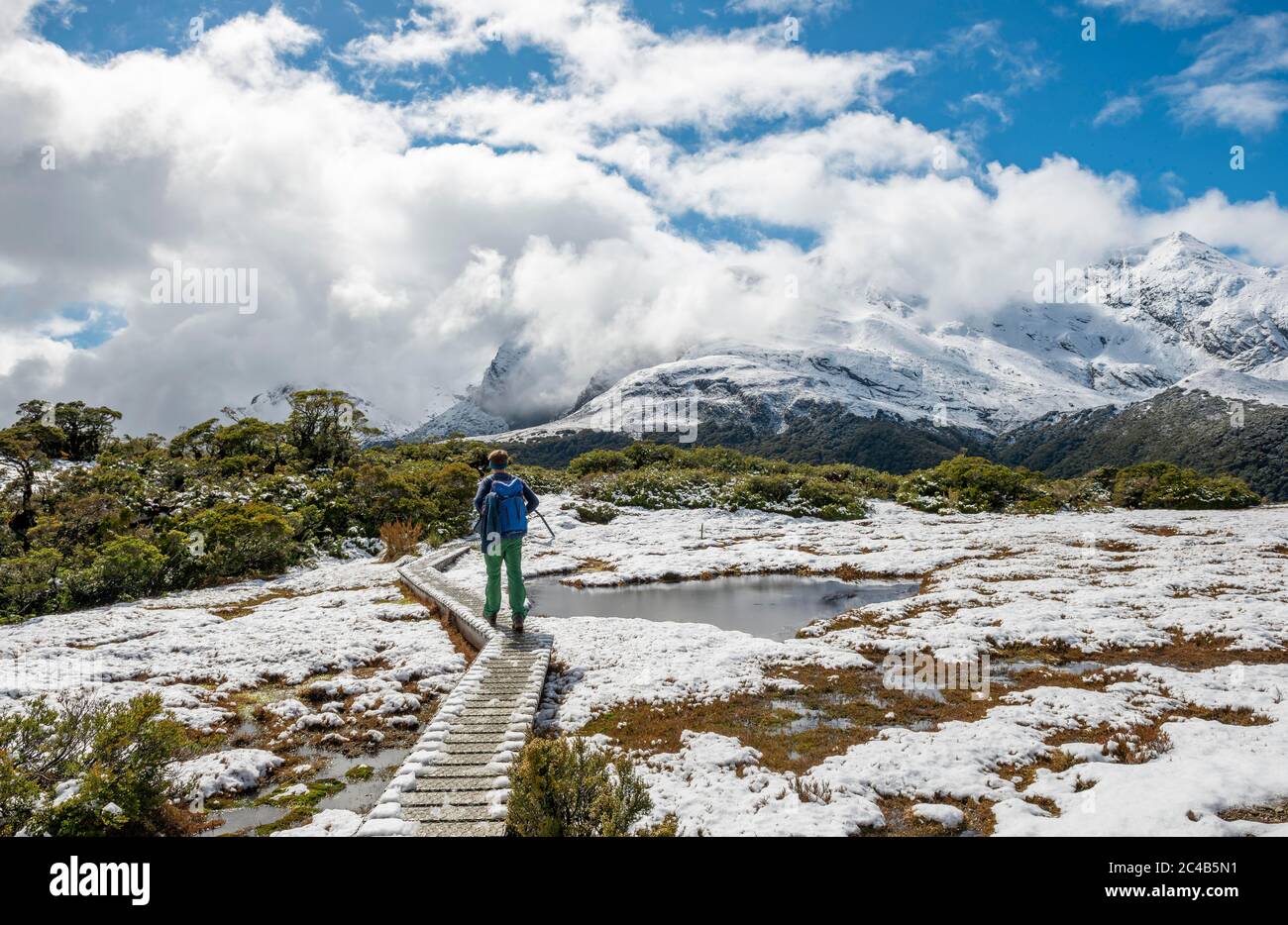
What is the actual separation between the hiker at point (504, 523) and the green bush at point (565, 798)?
272 inches

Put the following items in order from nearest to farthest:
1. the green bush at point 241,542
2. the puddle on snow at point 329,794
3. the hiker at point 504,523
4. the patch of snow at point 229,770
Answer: the puddle on snow at point 329,794 < the patch of snow at point 229,770 < the hiker at point 504,523 < the green bush at point 241,542

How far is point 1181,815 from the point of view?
6.04 metres

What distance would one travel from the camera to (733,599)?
1927 centimetres

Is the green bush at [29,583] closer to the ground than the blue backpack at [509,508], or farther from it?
closer to the ground

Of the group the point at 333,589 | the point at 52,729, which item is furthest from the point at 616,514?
the point at 52,729

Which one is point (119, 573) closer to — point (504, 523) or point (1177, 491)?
point (504, 523)

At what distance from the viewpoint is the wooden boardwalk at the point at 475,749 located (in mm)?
6426

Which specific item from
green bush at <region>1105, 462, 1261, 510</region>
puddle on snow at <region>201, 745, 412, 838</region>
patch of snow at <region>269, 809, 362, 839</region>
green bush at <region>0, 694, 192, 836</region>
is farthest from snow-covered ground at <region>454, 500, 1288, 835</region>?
green bush at <region>1105, 462, 1261, 510</region>

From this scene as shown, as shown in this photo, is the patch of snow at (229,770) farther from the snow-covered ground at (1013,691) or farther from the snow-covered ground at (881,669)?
the snow-covered ground at (1013,691)

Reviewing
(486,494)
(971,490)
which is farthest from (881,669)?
(971,490)

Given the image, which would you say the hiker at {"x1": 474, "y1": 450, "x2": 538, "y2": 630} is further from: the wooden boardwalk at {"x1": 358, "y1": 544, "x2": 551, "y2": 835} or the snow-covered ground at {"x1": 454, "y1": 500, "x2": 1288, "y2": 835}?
the snow-covered ground at {"x1": 454, "y1": 500, "x2": 1288, "y2": 835}

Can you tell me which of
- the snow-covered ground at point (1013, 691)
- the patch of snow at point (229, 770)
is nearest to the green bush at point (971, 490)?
the snow-covered ground at point (1013, 691)
